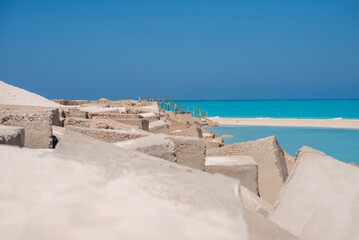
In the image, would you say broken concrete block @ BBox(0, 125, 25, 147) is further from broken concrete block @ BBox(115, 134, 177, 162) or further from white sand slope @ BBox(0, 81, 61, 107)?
white sand slope @ BBox(0, 81, 61, 107)

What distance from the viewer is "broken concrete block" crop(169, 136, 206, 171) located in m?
3.05

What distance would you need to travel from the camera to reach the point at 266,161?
3898 mm

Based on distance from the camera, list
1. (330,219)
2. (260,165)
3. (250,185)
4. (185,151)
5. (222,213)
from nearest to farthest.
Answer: (222,213)
(330,219)
(185,151)
(250,185)
(260,165)

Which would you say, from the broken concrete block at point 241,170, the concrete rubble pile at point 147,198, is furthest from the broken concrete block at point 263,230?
the broken concrete block at point 241,170

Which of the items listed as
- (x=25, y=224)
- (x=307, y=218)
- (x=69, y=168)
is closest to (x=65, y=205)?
(x=25, y=224)

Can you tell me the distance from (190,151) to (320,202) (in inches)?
50.7

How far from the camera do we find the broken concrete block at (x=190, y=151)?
10.00 ft

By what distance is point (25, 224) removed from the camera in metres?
1.06

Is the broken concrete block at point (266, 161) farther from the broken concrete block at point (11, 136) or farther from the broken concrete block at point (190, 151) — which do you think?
the broken concrete block at point (11, 136)

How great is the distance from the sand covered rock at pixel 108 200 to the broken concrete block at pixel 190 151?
4.64ft

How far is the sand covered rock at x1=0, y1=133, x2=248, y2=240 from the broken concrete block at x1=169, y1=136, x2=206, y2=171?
141 cm

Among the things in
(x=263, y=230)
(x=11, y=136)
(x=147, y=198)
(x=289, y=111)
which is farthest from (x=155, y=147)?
(x=289, y=111)

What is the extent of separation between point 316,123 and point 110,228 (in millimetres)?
23309

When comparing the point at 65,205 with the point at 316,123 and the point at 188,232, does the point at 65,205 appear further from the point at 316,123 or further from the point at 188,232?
the point at 316,123
